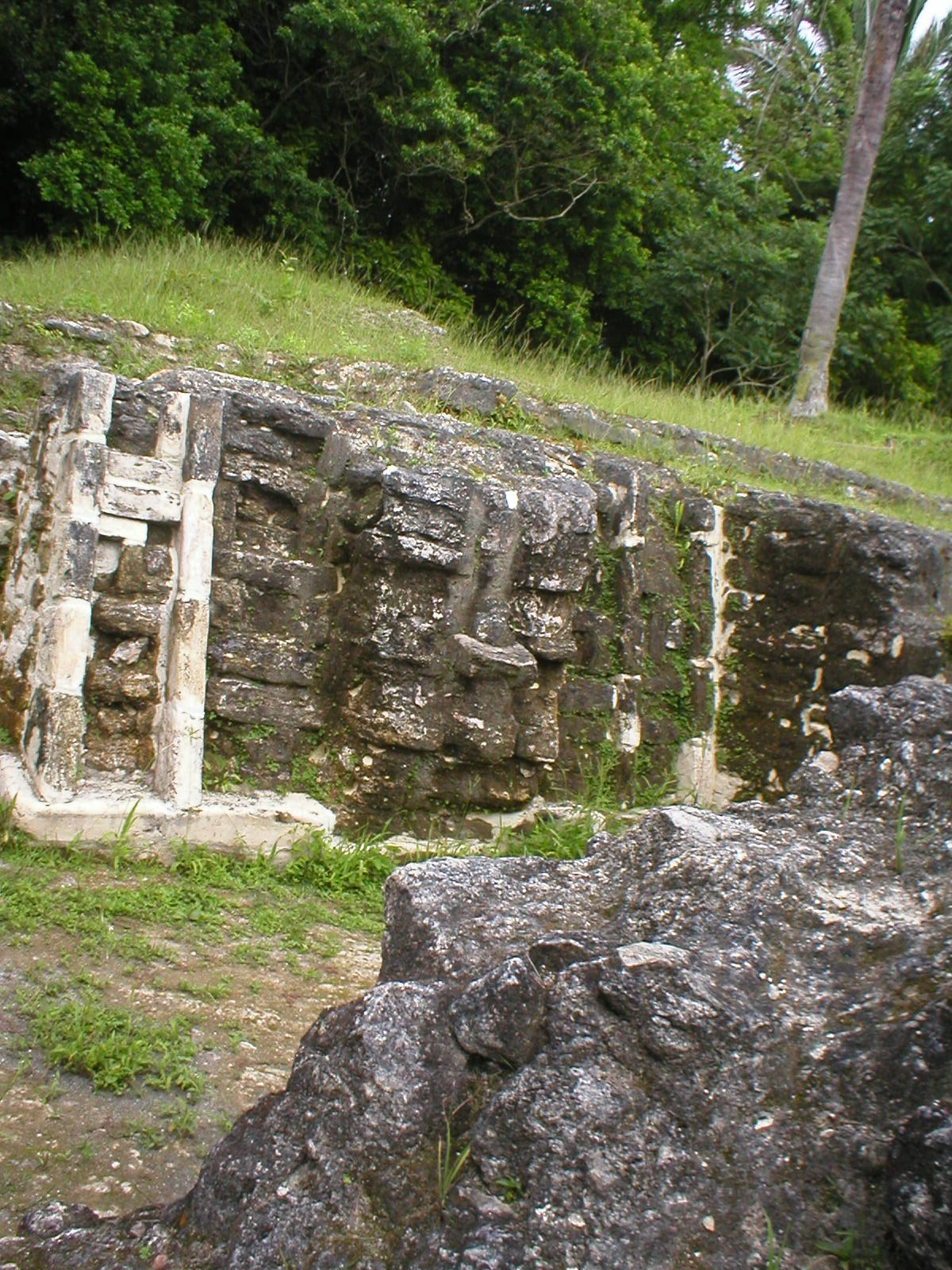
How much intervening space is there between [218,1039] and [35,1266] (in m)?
1.30

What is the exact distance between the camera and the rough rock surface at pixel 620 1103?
1.45 metres

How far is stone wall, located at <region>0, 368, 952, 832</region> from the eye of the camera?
13.6ft

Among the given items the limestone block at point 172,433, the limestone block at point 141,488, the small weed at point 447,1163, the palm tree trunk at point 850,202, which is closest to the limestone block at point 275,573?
the limestone block at point 141,488

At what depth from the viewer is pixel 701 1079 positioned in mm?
1570

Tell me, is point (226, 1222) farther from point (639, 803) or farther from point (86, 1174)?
point (639, 803)

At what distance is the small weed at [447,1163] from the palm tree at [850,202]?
9.59 meters

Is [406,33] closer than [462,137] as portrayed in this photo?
Yes

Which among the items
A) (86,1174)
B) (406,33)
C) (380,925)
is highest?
(406,33)

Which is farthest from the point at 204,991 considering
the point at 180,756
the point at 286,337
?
the point at 286,337

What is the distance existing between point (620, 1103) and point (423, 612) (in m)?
3.00

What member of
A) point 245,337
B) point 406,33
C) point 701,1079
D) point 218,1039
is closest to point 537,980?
point 701,1079

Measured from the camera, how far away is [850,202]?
10.6 m

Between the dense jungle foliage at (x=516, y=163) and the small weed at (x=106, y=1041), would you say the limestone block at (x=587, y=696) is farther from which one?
the dense jungle foliage at (x=516, y=163)

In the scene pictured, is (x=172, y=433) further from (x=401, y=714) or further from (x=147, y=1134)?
(x=147, y=1134)
